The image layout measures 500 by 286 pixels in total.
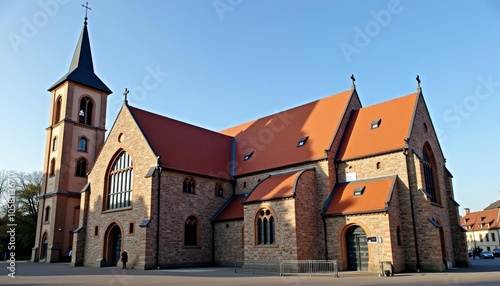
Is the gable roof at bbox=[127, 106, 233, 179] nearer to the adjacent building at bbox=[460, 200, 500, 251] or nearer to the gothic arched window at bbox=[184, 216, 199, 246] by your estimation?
the gothic arched window at bbox=[184, 216, 199, 246]

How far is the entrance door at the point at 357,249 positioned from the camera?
23.0 metres

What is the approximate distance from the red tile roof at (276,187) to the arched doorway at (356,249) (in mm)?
4390

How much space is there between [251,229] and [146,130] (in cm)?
1112

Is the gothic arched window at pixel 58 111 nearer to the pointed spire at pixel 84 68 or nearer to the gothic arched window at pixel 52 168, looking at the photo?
the pointed spire at pixel 84 68

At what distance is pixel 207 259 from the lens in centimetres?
2906

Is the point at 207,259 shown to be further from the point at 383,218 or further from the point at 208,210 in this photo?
the point at 383,218

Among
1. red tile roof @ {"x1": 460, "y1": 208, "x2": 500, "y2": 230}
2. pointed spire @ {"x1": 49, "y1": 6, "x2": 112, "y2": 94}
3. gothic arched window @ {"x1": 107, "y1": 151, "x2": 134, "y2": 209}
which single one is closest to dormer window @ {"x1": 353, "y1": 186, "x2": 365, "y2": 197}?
gothic arched window @ {"x1": 107, "y1": 151, "x2": 134, "y2": 209}

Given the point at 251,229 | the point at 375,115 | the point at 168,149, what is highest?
the point at 375,115

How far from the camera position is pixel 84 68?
44.5 meters

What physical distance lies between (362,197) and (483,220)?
224 feet

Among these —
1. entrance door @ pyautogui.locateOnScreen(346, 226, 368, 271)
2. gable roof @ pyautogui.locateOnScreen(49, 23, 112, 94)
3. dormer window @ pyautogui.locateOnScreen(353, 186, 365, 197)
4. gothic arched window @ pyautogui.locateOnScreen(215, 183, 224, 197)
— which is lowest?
entrance door @ pyautogui.locateOnScreen(346, 226, 368, 271)

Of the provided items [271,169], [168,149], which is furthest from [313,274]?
[168,149]

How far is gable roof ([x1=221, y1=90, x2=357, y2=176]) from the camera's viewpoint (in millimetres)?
28609

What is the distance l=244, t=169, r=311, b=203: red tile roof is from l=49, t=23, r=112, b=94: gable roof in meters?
26.0
